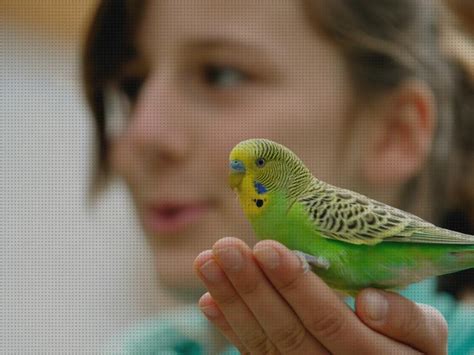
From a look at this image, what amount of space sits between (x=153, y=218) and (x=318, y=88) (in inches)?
17.1

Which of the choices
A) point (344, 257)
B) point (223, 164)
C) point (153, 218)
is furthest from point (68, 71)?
point (344, 257)

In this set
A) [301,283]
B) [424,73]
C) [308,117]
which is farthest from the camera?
[424,73]

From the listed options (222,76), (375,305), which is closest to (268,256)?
(375,305)

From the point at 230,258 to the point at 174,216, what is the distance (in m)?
0.63

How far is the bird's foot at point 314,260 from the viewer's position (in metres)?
0.55

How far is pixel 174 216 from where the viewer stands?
1.12 meters

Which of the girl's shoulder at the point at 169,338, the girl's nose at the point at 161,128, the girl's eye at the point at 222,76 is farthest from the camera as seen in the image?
the girl's shoulder at the point at 169,338

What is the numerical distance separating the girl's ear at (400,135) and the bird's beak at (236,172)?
0.67 meters

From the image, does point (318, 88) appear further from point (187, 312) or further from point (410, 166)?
point (187, 312)

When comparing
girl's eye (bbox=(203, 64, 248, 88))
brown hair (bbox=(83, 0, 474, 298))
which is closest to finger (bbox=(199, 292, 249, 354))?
girl's eye (bbox=(203, 64, 248, 88))

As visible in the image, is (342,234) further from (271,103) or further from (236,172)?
(271,103)

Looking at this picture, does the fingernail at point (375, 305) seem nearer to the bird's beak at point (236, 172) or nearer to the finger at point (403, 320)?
the finger at point (403, 320)

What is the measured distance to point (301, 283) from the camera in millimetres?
528

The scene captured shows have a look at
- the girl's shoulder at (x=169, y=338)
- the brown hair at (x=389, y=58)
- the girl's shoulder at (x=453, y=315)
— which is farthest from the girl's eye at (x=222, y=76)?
the girl's shoulder at (x=169, y=338)
